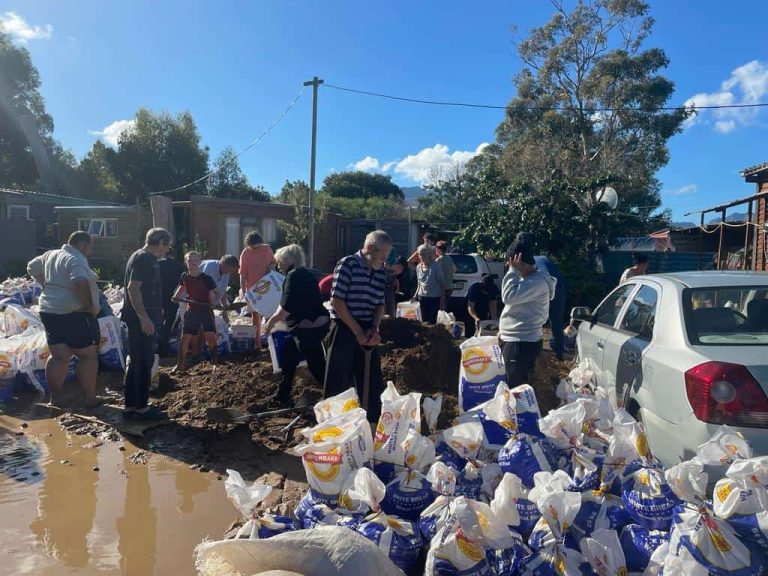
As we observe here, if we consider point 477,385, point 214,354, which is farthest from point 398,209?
point 477,385

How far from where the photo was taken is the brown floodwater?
122 inches

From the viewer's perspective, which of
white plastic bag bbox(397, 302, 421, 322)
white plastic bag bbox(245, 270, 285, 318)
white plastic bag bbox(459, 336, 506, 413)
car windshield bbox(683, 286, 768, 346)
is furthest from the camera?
white plastic bag bbox(397, 302, 421, 322)

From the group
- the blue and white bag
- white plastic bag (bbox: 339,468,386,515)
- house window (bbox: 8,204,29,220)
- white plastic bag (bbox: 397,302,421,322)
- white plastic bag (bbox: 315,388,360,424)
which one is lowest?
the blue and white bag

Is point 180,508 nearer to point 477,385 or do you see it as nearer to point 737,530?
point 477,385

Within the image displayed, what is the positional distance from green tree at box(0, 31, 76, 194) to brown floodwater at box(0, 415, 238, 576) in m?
37.6

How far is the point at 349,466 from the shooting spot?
296cm

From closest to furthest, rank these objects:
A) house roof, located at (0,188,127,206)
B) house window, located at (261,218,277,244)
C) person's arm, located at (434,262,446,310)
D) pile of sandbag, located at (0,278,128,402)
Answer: pile of sandbag, located at (0,278,128,402) → person's arm, located at (434,262,446,310) → house window, located at (261,218,277,244) → house roof, located at (0,188,127,206)

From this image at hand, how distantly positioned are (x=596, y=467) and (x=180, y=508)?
259 cm

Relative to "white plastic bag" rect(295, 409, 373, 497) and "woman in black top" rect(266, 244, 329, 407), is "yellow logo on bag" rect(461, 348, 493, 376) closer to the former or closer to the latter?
"white plastic bag" rect(295, 409, 373, 497)

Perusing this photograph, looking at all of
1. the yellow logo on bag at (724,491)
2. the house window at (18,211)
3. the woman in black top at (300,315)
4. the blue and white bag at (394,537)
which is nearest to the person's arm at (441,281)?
the woman in black top at (300,315)

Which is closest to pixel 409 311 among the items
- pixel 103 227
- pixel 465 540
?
pixel 465 540

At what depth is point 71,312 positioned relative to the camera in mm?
5520

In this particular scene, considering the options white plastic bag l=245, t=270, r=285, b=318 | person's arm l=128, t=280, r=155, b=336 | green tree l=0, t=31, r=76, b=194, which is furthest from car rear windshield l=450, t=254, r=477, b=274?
green tree l=0, t=31, r=76, b=194

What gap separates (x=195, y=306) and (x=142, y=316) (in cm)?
205
